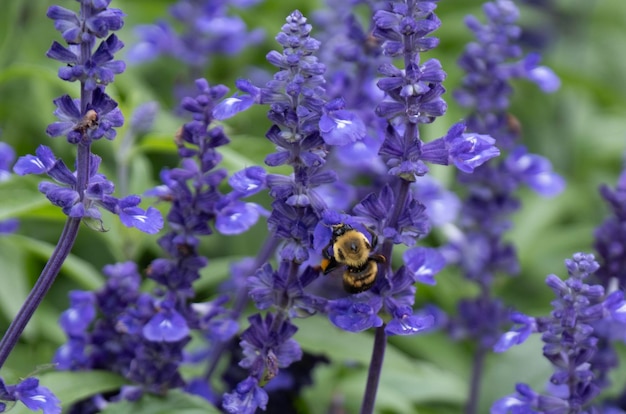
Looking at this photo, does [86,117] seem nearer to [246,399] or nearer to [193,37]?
[246,399]

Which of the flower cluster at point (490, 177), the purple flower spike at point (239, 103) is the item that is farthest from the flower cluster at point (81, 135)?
the flower cluster at point (490, 177)

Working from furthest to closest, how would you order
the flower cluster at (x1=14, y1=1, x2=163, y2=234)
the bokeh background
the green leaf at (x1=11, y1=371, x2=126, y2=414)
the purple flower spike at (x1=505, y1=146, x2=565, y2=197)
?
the purple flower spike at (x1=505, y1=146, x2=565, y2=197)
the bokeh background
the green leaf at (x1=11, y1=371, x2=126, y2=414)
the flower cluster at (x1=14, y1=1, x2=163, y2=234)

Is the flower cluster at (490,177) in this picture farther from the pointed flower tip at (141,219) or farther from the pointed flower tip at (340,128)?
the pointed flower tip at (141,219)

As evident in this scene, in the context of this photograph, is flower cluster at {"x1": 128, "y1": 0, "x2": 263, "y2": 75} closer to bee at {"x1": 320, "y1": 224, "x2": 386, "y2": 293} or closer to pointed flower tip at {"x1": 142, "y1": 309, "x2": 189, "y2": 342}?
pointed flower tip at {"x1": 142, "y1": 309, "x2": 189, "y2": 342}

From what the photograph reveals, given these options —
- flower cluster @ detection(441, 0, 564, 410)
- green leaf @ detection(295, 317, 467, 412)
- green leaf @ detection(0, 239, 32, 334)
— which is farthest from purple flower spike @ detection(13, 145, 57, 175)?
flower cluster @ detection(441, 0, 564, 410)

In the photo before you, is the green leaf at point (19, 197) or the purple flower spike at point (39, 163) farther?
the green leaf at point (19, 197)

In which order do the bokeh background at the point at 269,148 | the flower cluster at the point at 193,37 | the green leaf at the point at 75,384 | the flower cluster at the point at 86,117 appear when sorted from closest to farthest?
the flower cluster at the point at 86,117 → the green leaf at the point at 75,384 → the bokeh background at the point at 269,148 → the flower cluster at the point at 193,37

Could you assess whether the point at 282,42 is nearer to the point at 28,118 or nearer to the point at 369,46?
the point at 369,46

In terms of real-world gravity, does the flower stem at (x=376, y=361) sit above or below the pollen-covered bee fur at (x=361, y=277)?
below
